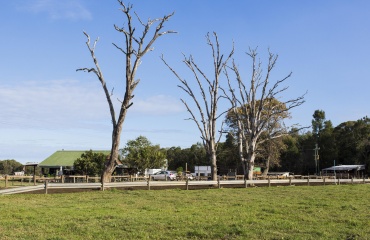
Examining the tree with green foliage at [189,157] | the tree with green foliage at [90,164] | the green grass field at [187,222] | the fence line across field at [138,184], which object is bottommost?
the green grass field at [187,222]

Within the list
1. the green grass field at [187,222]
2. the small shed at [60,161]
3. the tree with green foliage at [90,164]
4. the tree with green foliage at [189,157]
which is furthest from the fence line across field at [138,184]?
the tree with green foliage at [189,157]

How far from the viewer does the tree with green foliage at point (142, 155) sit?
64.6 meters

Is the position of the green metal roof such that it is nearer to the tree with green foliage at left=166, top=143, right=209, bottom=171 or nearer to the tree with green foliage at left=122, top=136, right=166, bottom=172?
the tree with green foliage at left=122, top=136, right=166, bottom=172

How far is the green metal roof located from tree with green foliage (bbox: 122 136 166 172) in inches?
249

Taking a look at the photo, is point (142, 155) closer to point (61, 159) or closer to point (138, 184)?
point (61, 159)

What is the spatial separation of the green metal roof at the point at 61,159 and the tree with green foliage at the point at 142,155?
20.7 ft

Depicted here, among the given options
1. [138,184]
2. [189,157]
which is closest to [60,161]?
[189,157]

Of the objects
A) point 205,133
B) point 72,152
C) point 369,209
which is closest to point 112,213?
point 369,209

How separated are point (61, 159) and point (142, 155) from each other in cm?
1915

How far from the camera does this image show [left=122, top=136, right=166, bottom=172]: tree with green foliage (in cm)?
6462

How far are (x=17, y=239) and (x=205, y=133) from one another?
28.5 meters

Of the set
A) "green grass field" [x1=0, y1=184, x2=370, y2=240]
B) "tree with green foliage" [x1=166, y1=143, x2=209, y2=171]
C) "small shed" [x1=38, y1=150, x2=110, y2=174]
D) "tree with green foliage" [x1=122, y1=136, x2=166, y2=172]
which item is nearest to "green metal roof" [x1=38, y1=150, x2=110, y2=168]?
"small shed" [x1=38, y1=150, x2=110, y2=174]

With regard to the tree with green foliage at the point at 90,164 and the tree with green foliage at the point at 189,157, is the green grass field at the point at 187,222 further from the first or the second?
the tree with green foliage at the point at 189,157

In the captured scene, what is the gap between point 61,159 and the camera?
250 ft
